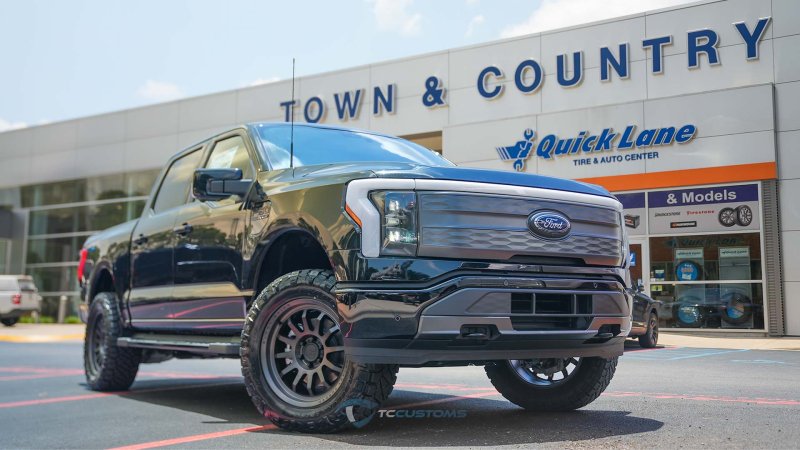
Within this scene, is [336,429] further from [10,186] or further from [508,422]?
[10,186]

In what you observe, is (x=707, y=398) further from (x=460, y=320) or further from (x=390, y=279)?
(x=390, y=279)

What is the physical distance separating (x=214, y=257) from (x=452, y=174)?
2.13 metres

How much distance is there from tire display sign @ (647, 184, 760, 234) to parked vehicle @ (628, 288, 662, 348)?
4919mm

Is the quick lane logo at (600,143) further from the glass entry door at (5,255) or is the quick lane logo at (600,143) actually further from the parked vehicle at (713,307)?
the glass entry door at (5,255)

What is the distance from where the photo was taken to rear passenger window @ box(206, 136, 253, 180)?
19.7 feet

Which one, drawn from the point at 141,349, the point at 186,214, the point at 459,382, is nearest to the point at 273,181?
the point at 186,214

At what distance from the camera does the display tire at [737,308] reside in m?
18.7

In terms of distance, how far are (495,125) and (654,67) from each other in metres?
4.35

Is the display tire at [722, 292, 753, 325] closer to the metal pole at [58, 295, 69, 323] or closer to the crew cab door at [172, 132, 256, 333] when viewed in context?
the crew cab door at [172, 132, 256, 333]

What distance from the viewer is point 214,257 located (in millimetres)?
5832

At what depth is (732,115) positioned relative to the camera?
19156 millimetres

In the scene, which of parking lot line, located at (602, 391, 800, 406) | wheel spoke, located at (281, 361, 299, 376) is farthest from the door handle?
parking lot line, located at (602, 391, 800, 406)

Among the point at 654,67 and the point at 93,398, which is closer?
the point at 93,398

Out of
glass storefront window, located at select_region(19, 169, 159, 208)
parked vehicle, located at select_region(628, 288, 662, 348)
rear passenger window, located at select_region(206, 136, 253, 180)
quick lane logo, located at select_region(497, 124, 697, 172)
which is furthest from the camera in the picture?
glass storefront window, located at select_region(19, 169, 159, 208)
